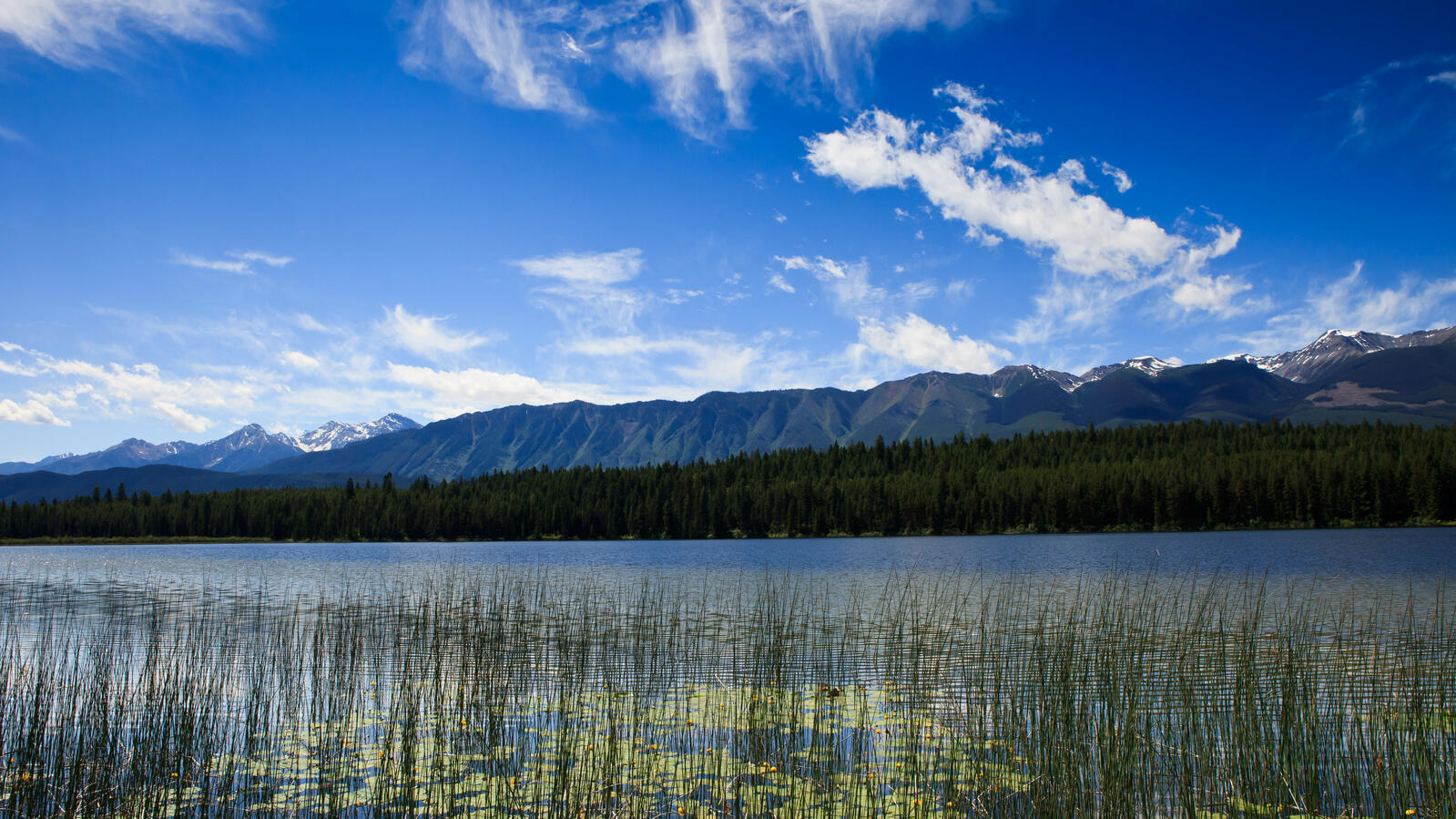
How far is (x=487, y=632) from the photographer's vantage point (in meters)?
16.5

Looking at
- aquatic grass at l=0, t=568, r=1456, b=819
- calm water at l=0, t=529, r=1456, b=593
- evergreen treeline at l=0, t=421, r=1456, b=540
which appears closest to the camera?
aquatic grass at l=0, t=568, r=1456, b=819

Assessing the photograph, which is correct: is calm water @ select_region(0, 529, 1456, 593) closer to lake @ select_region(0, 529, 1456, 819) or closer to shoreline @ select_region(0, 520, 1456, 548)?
lake @ select_region(0, 529, 1456, 819)

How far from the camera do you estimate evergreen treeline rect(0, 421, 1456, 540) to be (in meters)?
92.1

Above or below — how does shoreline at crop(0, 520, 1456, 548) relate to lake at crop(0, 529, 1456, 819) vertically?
below

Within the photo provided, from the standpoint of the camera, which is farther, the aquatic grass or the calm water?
the calm water

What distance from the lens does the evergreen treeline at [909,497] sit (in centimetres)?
9206

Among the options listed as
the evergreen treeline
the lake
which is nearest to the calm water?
the lake

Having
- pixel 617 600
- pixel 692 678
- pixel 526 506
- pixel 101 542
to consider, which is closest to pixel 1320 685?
pixel 692 678

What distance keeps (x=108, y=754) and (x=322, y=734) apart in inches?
93.0

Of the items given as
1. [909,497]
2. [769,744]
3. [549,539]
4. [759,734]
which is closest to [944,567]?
[769,744]

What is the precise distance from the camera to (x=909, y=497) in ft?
368

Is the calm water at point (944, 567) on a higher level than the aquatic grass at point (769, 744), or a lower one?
lower

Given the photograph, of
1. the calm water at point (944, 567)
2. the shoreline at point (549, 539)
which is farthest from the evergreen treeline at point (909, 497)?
the calm water at point (944, 567)

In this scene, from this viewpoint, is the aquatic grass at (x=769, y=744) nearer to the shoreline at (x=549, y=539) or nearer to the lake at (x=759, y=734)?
the lake at (x=759, y=734)
